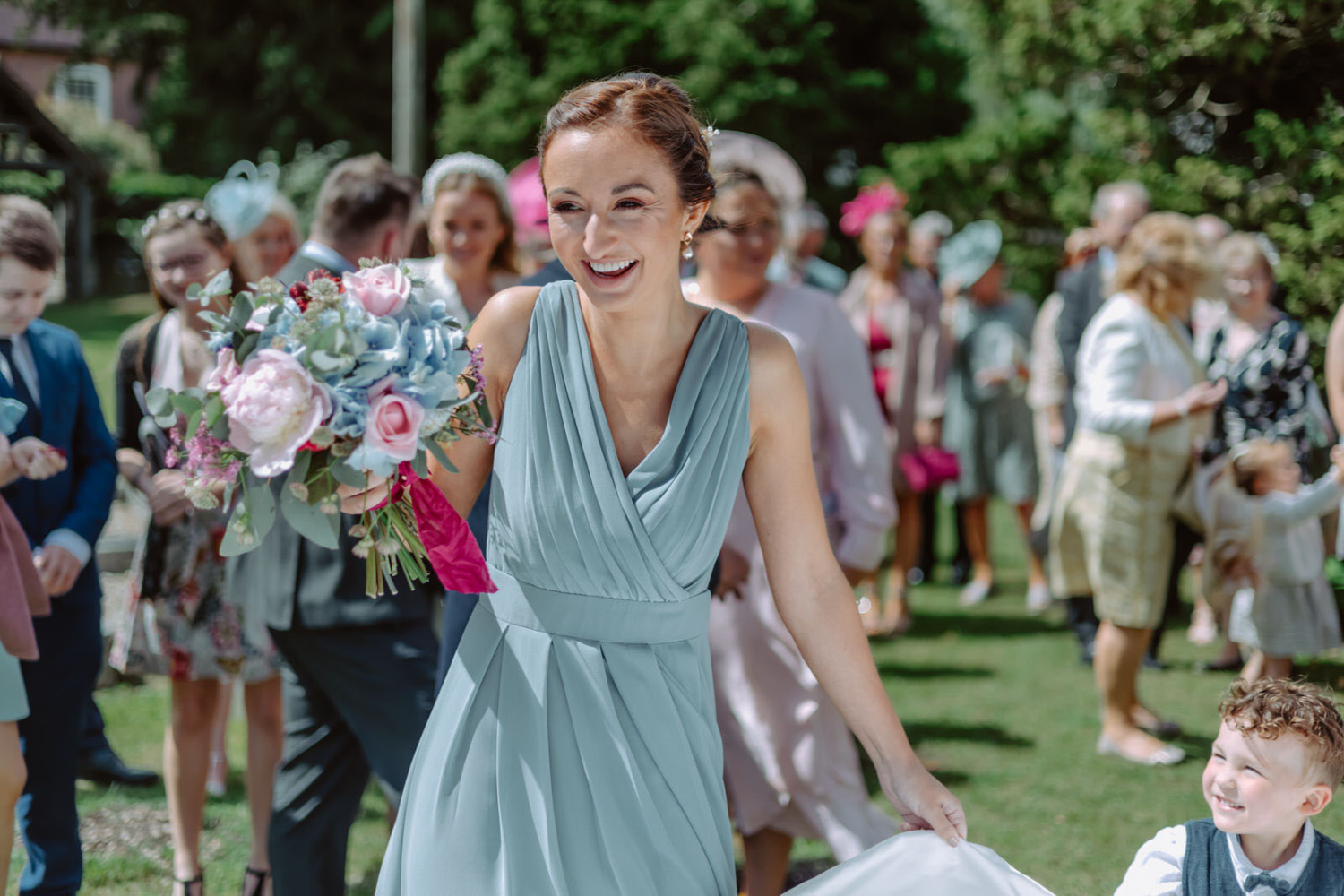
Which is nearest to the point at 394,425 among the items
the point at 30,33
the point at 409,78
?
the point at 30,33

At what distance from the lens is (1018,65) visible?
A: 199 inches

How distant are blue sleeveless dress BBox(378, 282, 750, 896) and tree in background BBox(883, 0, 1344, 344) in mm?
2488

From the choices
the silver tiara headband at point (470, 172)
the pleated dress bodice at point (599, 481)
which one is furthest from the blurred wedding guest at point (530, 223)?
the pleated dress bodice at point (599, 481)

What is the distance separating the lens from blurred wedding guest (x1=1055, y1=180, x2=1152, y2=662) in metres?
6.48

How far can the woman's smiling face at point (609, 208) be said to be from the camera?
7.46 ft

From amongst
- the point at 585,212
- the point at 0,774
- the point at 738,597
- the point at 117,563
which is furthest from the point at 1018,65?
the point at 117,563

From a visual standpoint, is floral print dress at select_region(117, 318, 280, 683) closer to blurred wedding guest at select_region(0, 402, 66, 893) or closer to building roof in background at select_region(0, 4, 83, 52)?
blurred wedding guest at select_region(0, 402, 66, 893)

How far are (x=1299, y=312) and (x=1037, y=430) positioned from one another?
4.87 metres

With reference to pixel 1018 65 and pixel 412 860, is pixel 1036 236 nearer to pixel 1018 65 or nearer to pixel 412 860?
pixel 1018 65

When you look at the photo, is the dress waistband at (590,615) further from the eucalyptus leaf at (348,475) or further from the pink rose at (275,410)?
the pink rose at (275,410)

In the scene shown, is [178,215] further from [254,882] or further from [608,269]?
[608,269]

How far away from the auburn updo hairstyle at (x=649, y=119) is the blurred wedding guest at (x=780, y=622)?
51.7 inches

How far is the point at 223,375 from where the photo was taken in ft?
7.05

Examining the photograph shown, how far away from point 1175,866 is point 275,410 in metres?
1.97
